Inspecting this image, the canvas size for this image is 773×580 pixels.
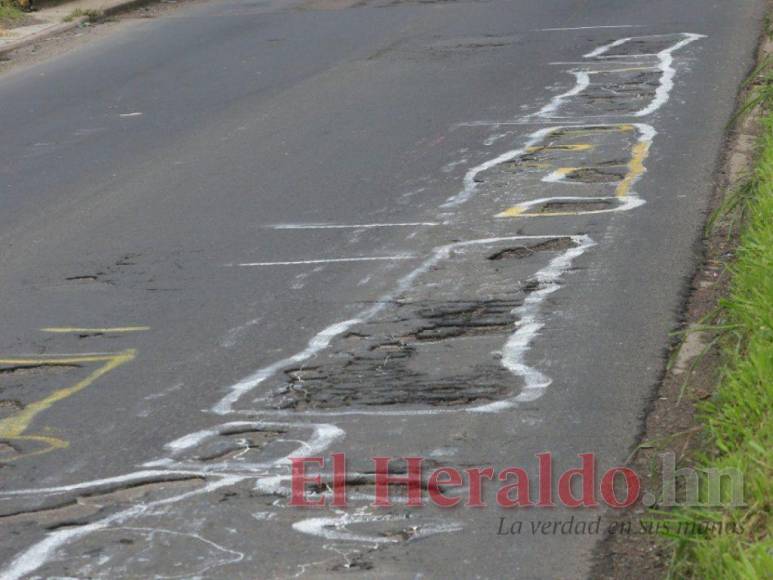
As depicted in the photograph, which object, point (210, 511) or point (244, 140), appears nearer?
point (210, 511)

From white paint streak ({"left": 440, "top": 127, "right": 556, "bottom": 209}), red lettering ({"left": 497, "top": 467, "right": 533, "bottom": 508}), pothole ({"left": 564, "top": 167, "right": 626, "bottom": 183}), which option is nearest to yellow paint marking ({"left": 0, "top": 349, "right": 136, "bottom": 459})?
red lettering ({"left": 497, "top": 467, "right": 533, "bottom": 508})

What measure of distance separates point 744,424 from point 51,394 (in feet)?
9.69

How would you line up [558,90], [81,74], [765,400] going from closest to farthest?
[765,400] → [558,90] → [81,74]

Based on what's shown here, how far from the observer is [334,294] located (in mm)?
7070

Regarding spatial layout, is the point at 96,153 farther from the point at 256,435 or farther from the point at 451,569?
the point at 451,569

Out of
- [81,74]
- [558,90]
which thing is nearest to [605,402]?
[558,90]

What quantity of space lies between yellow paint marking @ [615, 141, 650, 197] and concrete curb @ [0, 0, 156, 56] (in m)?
10.1

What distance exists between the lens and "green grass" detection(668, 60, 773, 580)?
374 cm

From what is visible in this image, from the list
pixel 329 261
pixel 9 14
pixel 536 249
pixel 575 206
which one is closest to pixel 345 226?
pixel 329 261

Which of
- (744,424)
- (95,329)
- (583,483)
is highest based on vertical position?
(744,424)

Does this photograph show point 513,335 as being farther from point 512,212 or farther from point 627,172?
point 627,172

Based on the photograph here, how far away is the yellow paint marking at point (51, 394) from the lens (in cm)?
538

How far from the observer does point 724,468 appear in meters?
4.20

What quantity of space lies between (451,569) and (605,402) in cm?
151
